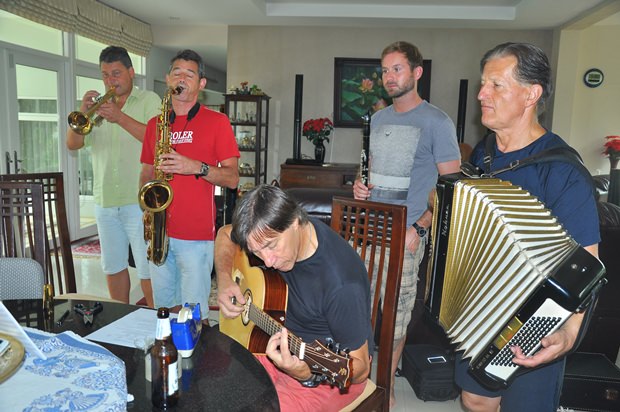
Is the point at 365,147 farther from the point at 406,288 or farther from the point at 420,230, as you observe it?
the point at 406,288

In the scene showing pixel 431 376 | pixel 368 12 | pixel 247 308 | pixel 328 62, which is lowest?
pixel 431 376

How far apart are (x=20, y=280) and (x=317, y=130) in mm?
4872

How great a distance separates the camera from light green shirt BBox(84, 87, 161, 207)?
8.88ft

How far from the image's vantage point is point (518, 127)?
4.62 ft

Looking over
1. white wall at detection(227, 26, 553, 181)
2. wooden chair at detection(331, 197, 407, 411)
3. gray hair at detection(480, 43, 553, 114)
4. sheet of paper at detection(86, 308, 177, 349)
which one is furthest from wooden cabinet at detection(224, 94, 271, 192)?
gray hair at detection(480, 43, 553, 114)

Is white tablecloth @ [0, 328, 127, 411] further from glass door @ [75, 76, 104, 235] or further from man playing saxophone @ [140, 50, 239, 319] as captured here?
glass door @ [75, 76, 104, 235]

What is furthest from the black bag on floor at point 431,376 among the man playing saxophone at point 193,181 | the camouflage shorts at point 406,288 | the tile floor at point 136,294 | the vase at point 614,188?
the vase at point 614,188

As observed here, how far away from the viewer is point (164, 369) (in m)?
1.01

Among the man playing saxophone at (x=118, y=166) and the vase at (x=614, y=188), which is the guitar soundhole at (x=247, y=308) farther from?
the vase at (x=614, y=188)

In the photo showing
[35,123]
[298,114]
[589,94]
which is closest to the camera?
[35,123]

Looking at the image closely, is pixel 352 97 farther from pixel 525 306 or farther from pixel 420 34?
pixel 525 306

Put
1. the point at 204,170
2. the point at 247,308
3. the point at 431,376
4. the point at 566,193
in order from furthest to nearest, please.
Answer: the point at 431,376 → the point at 204,170 → the point at 247,308 → the point at 566,193

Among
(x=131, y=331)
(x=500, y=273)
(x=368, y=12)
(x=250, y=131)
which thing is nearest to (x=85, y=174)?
(x=250, y=131)

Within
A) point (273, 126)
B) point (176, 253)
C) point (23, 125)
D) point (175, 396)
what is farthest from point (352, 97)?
point (175, 396)
